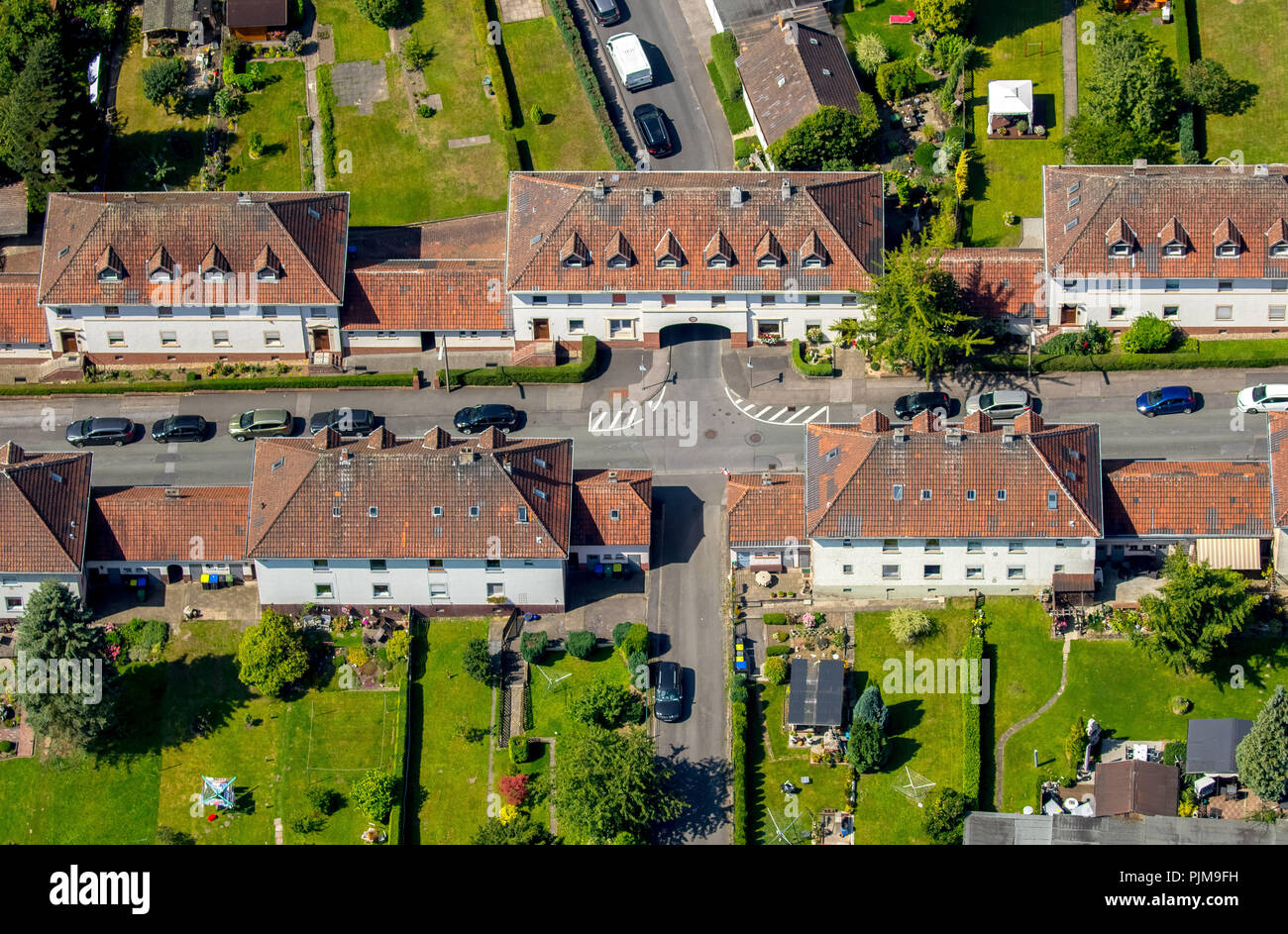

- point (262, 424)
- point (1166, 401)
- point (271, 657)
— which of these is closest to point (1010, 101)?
point (1166, 401)

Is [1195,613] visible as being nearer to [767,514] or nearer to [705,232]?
[767,514]

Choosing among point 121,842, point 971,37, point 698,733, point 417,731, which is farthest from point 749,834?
point 971,37

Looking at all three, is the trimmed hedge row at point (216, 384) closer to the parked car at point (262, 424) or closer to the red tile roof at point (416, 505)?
the parked car at point (262, 424)

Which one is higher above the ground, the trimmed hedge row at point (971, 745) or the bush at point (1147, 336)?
the bush at point (1147, 336)

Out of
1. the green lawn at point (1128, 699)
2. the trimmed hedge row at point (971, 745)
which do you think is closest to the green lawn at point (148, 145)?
the trimmed hedge row at point (971, 745)

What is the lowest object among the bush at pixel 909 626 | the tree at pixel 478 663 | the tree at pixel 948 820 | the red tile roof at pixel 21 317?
the tree at pixel 948 820
